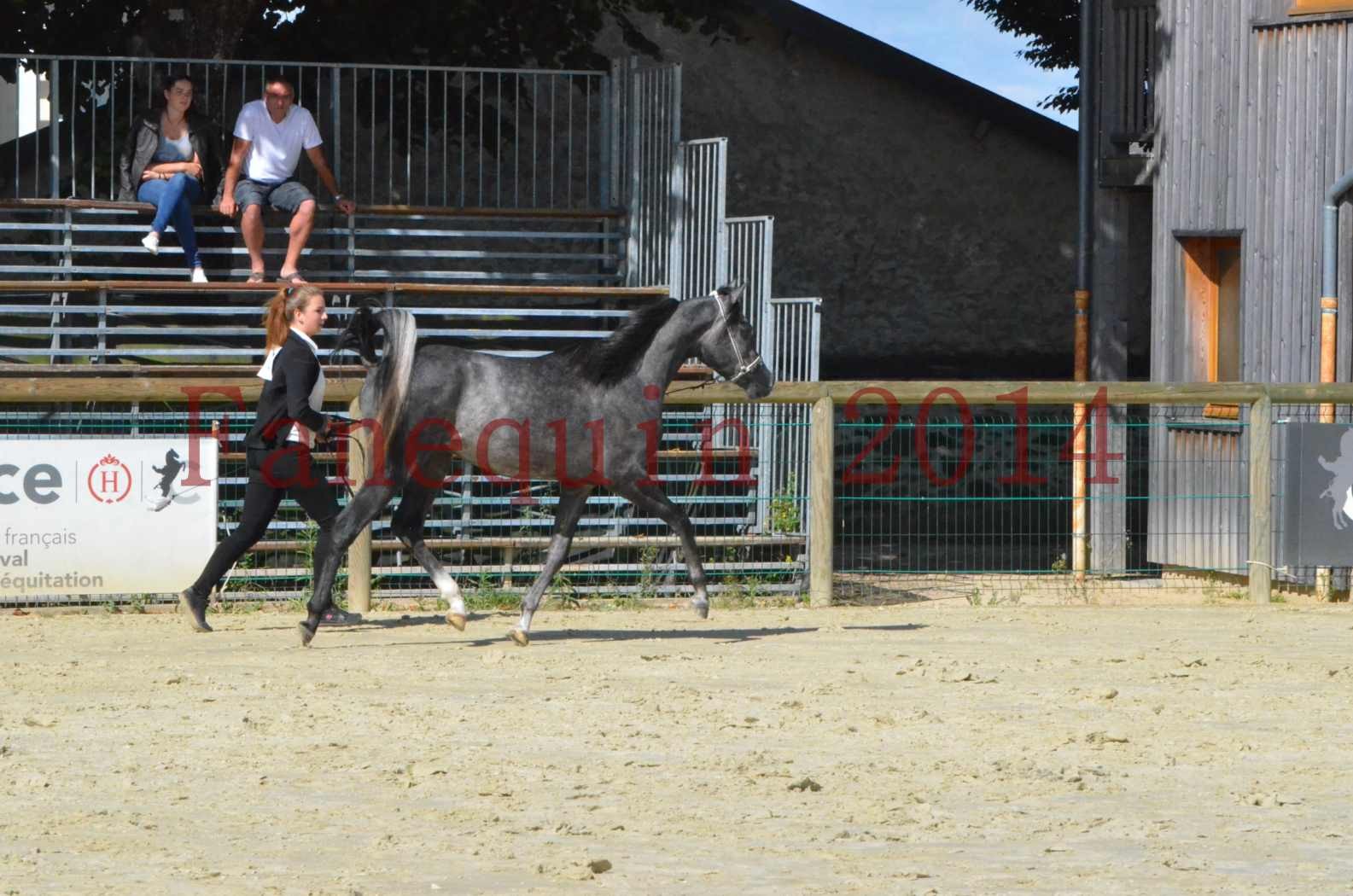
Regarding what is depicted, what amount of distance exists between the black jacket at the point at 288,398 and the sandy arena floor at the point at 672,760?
1117 millimetres

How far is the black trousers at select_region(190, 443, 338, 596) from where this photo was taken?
35.4 ft

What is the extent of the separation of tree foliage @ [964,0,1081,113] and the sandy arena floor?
694 inches

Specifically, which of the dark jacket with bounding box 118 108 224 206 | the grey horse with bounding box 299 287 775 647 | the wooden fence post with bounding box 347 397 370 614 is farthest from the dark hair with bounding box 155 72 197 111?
the grey horse with bounding box 299 287 775 647

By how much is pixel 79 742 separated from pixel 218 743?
1.83 feet

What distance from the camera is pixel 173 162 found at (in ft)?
54.2

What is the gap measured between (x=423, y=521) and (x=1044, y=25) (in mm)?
20105

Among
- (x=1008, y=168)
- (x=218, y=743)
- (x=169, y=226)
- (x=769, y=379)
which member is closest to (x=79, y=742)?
(x=218, y=743)

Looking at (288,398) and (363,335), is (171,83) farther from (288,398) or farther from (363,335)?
(288,398)

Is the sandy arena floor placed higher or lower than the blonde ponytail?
lower

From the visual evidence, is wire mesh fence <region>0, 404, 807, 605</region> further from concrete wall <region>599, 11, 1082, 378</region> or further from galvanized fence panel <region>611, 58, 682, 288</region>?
concrete wall <region>599, 11, 1082, 378</region>

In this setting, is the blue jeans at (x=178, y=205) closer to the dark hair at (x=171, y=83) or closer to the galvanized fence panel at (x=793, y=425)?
the dark hair at (x=171, y=83)

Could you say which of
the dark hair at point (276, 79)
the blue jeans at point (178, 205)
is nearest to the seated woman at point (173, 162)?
the blue jeans at point (178, 205)

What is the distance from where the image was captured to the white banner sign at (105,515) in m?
12.0

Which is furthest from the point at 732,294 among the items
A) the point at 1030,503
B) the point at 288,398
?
the point at 1030,503
